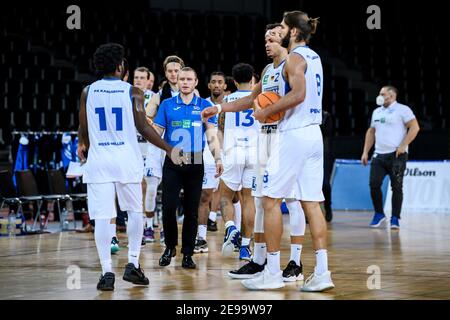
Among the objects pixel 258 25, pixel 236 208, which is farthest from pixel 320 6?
pixel 236 208

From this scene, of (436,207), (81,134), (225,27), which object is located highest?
(225,27)

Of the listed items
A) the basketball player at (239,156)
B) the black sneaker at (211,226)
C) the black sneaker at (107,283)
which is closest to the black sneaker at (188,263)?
the basketball player at (239,156)

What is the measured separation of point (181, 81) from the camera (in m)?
8.33

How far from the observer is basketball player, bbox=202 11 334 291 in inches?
252

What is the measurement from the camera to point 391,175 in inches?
531

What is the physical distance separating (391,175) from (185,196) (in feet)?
19.7

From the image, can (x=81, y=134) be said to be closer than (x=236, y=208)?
Yes

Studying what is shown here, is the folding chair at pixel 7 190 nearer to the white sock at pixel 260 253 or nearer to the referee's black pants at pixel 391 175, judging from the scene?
the referee's black pants at pixel 391 175

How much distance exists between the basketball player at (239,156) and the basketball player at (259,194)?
1.38m

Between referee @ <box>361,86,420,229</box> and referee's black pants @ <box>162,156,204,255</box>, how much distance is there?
578cm

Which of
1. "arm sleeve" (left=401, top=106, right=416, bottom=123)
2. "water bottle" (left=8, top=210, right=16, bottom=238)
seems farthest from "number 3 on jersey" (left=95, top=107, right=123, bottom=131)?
"arm sleeve" (left=401, top=106, right=416, bottom=123)

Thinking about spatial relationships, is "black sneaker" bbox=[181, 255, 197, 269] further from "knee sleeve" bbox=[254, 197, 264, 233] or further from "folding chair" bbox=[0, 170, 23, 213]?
"folding chair" bbox=[0, 170, 23, 213]
